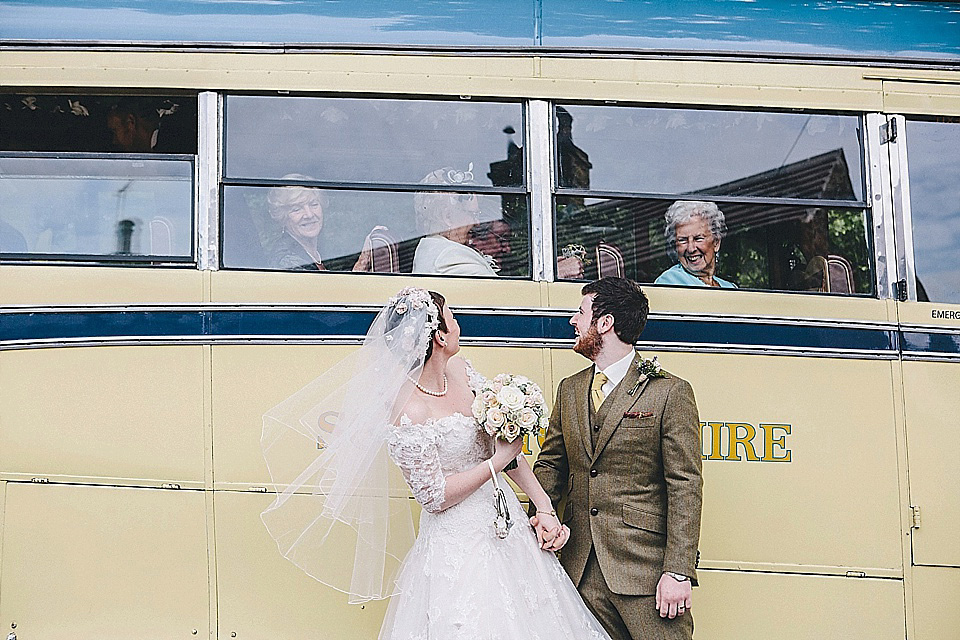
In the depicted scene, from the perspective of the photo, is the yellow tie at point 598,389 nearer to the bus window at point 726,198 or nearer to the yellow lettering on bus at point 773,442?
the bus window at point 726,198

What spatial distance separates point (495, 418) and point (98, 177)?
6.89ft

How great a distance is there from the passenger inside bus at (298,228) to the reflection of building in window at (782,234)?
1.26 metres

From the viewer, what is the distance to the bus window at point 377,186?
173 inches

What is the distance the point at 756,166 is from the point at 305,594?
2.76 m

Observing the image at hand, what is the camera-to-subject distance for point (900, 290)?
4562 millimetres

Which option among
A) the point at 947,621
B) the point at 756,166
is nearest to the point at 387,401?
the point at 756,166

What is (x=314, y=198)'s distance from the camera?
443 cm

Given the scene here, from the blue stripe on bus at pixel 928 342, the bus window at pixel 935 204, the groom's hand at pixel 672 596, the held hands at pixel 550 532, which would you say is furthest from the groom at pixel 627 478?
the bus window at pixel 935 204

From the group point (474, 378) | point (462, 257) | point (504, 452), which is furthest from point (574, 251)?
point (504, 452)

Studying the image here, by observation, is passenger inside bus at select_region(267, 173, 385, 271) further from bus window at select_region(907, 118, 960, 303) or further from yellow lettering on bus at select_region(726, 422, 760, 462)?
bus window at select_region(907, 118, 960, 303)

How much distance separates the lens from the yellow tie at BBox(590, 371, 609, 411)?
412 cm

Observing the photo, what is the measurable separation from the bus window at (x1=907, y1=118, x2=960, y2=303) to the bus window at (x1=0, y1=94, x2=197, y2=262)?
3242 millimetres

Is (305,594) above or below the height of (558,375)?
below

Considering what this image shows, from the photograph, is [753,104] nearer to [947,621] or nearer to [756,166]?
[756,166]
